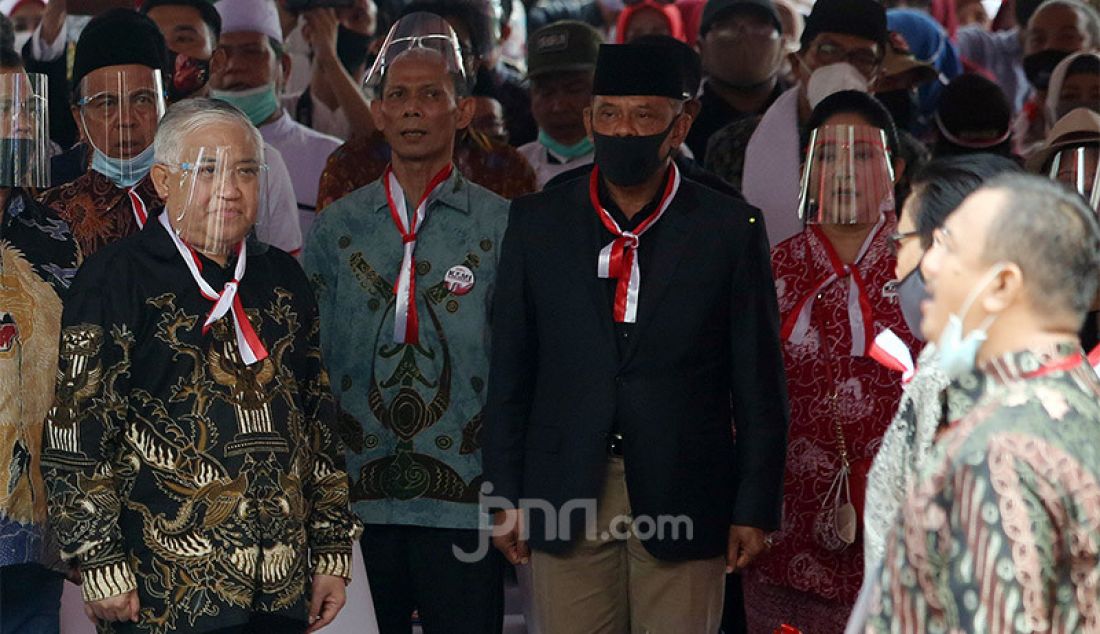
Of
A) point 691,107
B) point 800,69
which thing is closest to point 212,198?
point 691,107

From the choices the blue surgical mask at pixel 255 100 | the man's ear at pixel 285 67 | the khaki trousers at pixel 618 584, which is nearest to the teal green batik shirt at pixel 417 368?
the khaki trousers at pixel 618 584

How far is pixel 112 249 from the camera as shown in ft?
13.0

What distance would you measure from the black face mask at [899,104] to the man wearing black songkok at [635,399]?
2366 mm

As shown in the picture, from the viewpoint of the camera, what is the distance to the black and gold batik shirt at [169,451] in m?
3.80

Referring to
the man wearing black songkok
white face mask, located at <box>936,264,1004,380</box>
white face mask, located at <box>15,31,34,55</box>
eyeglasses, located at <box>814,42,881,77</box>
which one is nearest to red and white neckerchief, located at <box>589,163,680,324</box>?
the man wearing black songkok

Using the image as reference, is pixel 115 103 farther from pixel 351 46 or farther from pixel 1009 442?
pixel 1009 442

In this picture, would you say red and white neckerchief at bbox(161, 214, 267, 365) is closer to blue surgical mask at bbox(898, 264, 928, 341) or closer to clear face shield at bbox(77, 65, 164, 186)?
clear face shield at bbox(77, 65, 164, 186)

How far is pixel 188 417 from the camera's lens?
153 inches

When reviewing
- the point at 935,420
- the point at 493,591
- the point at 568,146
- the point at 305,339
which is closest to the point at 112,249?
the point at 305,339

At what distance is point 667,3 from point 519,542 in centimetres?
445

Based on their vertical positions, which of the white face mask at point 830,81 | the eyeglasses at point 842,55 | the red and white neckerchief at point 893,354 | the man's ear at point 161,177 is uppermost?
the eyeglasses at point 842,55

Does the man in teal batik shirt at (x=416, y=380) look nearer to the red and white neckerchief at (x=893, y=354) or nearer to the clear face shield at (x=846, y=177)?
the clear face shield at (x=846, y=177)

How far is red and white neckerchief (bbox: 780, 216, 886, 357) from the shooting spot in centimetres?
471

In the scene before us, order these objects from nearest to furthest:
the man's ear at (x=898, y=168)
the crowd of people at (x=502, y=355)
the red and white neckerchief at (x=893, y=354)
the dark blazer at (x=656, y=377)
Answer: the crowd of people at (x=502, y=355), the red and white neckerchief at (x=893, y=354), the dark blazer at (x=656, y=377), the man's ear at (x=898, y=168)
